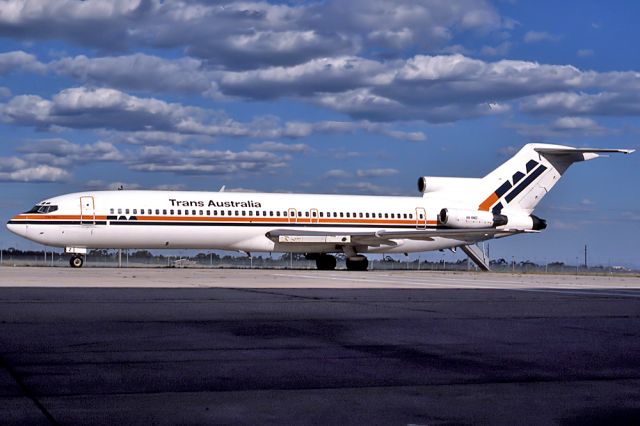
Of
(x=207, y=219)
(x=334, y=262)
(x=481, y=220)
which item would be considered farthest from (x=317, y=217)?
(x=481, y=220)

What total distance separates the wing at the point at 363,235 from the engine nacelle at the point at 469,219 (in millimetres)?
510

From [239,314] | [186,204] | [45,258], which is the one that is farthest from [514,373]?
[45,258]

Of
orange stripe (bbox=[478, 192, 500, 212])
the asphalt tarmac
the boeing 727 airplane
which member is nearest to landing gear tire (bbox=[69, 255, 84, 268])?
the boeing 727 airplane

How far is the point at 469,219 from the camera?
46.4 m

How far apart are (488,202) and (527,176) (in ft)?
8.76

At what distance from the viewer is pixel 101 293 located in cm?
1877

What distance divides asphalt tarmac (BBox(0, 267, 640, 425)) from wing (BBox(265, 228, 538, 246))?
84.7ft

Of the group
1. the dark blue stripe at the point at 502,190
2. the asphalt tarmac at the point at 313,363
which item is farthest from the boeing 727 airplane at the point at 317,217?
the asphalt tarmac at the point at 313,363

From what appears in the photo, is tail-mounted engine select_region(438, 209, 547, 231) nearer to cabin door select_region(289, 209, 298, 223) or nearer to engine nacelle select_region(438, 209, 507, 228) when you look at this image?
engine nacelle select_region(438, 209, 507, 228)

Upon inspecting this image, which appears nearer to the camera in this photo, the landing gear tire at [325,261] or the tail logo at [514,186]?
the landing gear tire at [325,261]

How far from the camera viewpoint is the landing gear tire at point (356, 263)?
44688mm

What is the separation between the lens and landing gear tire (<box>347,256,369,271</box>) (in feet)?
147

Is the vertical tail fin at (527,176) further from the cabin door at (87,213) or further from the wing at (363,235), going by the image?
the cabin door at (87,213)

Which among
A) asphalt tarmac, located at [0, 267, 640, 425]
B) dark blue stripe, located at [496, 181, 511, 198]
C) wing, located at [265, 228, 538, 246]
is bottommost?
asphalt tarmac, located at [0, 267, 640, 425]
